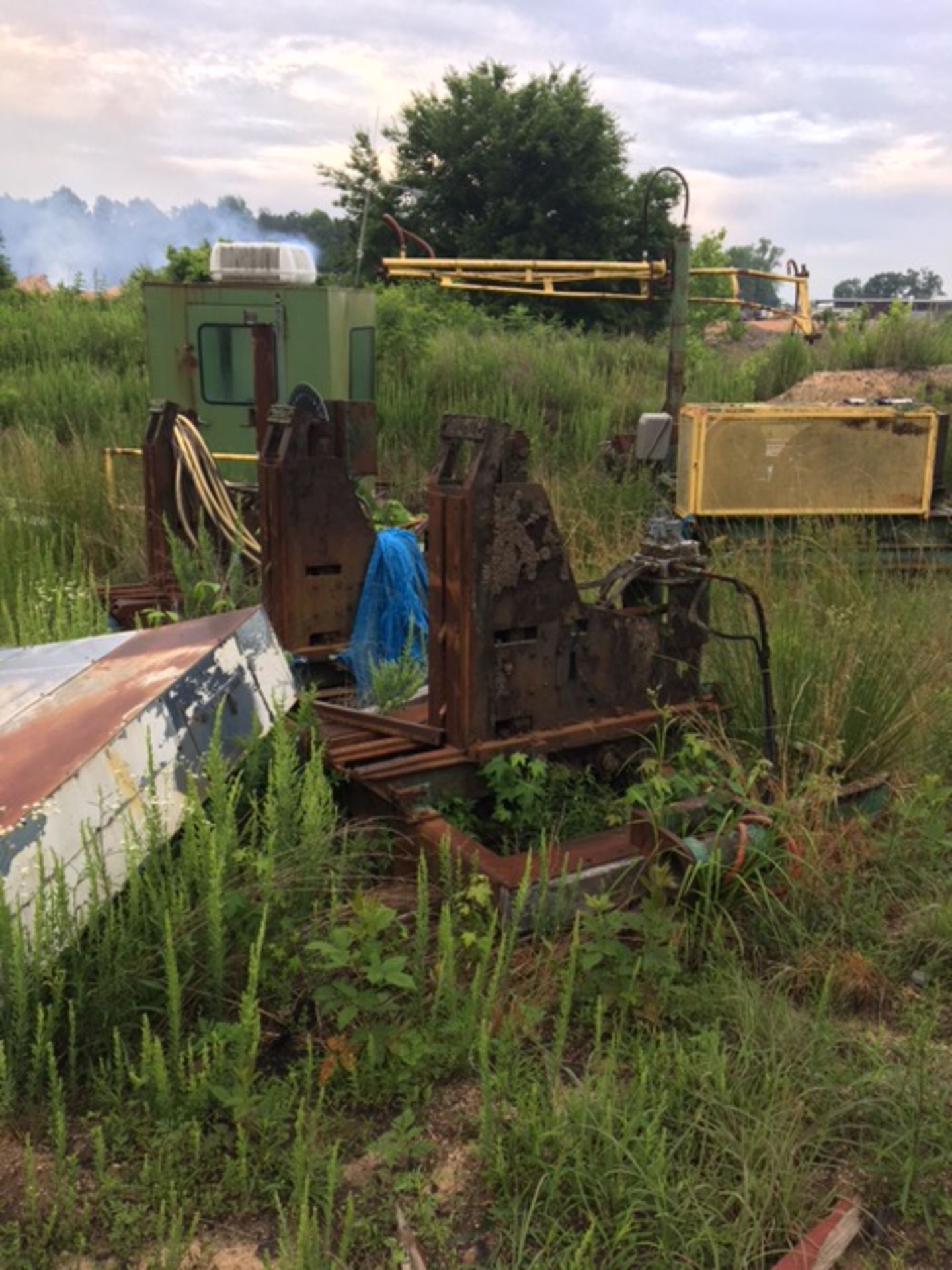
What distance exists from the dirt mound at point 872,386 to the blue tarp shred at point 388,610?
735 cm

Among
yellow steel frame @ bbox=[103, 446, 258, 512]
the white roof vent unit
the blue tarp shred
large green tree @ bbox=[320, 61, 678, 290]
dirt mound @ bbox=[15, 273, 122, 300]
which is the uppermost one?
large green tree @ bbox=[320, 61, 678, 290]

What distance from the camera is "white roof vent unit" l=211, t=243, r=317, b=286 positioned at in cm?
820

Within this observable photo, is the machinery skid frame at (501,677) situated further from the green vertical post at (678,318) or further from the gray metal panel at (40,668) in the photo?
the green vertical post at (678,318)

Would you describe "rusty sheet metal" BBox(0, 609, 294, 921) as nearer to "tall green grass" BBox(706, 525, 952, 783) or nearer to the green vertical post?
"tall green grass" BBox(706, 525, 952, 783)

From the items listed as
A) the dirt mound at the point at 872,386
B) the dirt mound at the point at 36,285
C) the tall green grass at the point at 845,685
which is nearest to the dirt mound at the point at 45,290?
the dirt mound at the point at 36,285

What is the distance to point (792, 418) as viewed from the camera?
643 centimetres

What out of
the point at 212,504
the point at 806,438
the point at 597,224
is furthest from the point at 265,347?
the point at 597,224

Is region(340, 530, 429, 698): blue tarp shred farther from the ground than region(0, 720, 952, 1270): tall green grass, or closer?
farther from the ground

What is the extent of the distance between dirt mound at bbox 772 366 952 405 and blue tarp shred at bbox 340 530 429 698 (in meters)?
7.35

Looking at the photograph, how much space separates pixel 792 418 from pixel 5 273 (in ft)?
61.9

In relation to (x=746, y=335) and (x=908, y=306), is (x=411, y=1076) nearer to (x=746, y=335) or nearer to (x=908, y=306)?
(x=908, y=306)

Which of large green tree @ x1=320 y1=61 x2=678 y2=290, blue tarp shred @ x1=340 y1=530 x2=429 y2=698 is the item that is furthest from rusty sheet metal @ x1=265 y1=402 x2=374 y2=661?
large green tree @ x1=320 y1=61 x2=678 y2=290

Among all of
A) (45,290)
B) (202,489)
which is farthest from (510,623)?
(45,290)

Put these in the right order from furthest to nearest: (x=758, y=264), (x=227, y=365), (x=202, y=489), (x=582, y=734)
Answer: (x=758, y=264) → (x=227, y=365) → (x=202, y=489) → (x=582, y=734)
